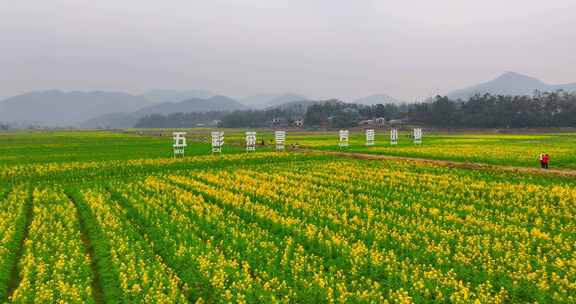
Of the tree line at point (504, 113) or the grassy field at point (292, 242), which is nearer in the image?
the grassy field at point (292, 242)

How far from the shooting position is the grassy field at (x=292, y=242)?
1134 centimetres

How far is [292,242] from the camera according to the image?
1530 cm

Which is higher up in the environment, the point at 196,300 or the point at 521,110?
the point at 521,110

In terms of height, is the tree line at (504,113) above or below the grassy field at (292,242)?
above

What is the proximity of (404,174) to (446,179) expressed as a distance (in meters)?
3.47

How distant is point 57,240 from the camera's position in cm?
1540

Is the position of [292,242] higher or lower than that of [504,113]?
lower

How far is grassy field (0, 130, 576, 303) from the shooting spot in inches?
447

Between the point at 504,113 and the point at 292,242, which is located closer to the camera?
the point at 292,242

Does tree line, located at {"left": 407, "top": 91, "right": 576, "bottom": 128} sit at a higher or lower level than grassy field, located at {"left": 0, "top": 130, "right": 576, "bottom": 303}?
higher

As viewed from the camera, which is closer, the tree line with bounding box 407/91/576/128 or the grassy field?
the grassy field

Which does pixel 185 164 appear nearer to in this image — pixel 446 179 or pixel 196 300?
pixel 446 179

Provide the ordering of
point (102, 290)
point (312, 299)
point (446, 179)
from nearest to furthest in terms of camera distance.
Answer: point (312, 299), point (102, 290), point (446, 179)

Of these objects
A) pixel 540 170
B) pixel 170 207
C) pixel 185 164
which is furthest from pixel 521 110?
pixel 170 207
